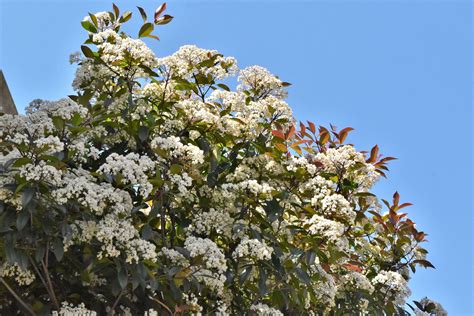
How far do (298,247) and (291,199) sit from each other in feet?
1.06

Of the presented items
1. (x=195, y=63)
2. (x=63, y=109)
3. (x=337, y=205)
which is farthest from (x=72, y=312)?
(x=195, y=63)

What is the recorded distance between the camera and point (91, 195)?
3.12 metres


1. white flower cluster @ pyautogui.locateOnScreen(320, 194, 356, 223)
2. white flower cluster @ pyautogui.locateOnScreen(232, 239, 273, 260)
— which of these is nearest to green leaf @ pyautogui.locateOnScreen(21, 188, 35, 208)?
white flower cluster @ pyautogui.locateOnScreen(232, 239, 273, 260)

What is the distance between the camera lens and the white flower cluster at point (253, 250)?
3500 mm

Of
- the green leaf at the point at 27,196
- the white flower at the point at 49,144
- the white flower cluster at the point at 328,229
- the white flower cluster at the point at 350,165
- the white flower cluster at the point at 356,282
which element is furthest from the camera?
the white flower cluster at the point at 350,165

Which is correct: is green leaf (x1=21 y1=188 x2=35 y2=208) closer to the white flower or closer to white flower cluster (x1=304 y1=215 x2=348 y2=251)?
the white flower

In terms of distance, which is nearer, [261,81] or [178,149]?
[178,149]

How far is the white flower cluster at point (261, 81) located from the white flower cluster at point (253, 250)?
1.47 m

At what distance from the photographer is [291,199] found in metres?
4.14

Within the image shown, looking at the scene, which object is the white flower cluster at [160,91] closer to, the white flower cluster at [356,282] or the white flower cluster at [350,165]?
the white flower cluster at [350,165]

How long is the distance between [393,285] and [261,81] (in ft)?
5.08

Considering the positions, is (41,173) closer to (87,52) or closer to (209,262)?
(209,262)

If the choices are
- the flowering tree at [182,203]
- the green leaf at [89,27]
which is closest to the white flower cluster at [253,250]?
the flowering tree at [182,203]

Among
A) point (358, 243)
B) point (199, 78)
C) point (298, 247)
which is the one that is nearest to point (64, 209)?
point (298, 247)
